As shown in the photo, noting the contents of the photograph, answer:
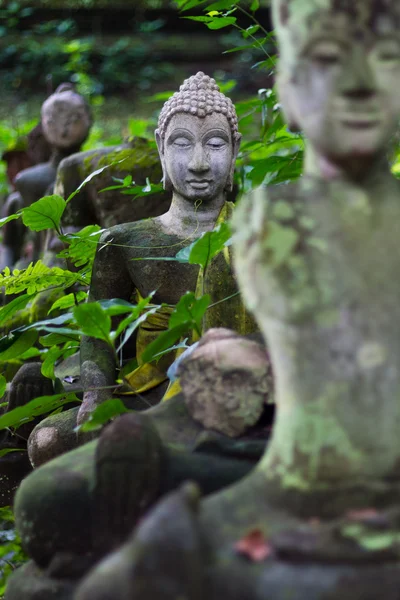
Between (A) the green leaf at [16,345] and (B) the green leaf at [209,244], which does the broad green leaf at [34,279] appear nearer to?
(A) the green leaf at [16,345]

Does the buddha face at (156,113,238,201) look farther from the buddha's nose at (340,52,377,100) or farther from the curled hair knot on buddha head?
the buddha's nose at (340,52,377,100)

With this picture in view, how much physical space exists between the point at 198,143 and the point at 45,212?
1.92 feet

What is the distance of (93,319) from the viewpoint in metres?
1.99

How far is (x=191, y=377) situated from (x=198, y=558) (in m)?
0.53

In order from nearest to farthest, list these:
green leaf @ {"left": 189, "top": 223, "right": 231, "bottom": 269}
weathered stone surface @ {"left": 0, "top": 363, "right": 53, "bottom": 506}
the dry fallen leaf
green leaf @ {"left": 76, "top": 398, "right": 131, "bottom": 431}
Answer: the dry fallen leaf < green leaf @ {"left": 76, "top": 398, "right": 131, "bottom": 431} < green leaf @ {"left": 189, "top": 223, "right": 231, "bottom": 269} < weathered stone surface @ {"left": 0, "top": 363, "right": 53, "bottom": 506}

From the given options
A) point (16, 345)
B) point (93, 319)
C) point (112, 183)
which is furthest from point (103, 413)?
point (112, 183)

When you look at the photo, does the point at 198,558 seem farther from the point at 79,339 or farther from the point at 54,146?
the point at 54,146

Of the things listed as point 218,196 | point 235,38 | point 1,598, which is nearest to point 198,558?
point 1,598

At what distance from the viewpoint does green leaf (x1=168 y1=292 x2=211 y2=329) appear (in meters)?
2.00

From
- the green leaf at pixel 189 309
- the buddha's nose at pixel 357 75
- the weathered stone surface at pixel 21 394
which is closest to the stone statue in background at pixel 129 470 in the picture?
the green leaf at pixel 189 309

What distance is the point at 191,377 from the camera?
5.87 feet

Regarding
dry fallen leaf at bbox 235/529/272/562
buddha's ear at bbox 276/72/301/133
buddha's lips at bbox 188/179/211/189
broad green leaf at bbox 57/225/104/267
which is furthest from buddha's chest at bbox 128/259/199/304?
dry fallen leaf at bbox 235/529/272/562

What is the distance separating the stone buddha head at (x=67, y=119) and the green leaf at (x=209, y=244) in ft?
10.7

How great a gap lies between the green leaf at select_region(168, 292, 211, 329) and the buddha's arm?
52cm
